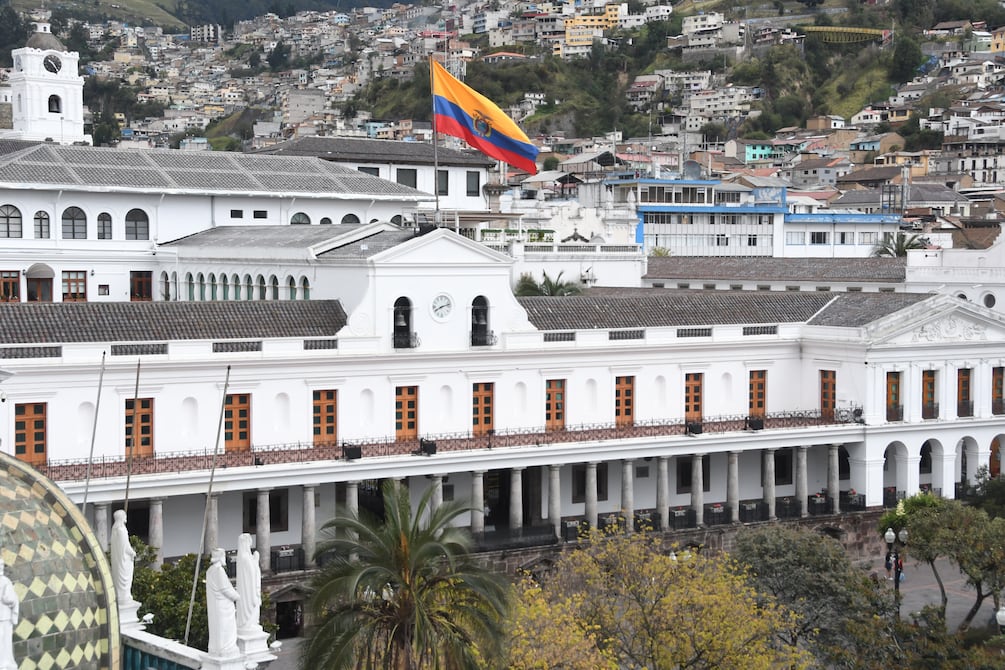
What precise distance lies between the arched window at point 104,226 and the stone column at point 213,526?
17073 mm

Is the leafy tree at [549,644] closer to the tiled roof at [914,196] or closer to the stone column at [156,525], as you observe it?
the stone column at [156,525]

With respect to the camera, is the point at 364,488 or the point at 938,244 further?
the point at 938,244

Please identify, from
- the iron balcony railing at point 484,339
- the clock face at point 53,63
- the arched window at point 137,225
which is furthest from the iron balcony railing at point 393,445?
the clock face at point 53,63

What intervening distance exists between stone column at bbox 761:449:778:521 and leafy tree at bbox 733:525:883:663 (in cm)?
1109

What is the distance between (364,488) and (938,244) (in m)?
49.0

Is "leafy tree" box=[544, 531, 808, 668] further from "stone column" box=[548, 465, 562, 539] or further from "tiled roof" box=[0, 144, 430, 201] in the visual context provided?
"tiled roof" box=[0, 144, 430, 201]

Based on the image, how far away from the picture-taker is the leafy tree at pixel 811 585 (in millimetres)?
30594

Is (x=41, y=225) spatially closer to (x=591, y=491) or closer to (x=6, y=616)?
(x=591, y=491)

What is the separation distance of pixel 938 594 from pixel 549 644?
61.7ft

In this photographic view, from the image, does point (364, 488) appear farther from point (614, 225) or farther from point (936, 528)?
point (614, 225)

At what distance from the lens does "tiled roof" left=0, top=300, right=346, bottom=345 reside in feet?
125

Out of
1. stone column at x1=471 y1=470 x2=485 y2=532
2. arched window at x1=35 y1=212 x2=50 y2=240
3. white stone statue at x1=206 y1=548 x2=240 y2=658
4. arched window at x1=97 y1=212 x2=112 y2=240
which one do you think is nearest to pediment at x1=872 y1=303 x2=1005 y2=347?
stone column at x1=471 y1=470 x2=485 y2=532

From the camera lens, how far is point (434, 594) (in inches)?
877

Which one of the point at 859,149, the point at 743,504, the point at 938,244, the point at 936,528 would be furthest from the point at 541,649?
the point at 859,149
